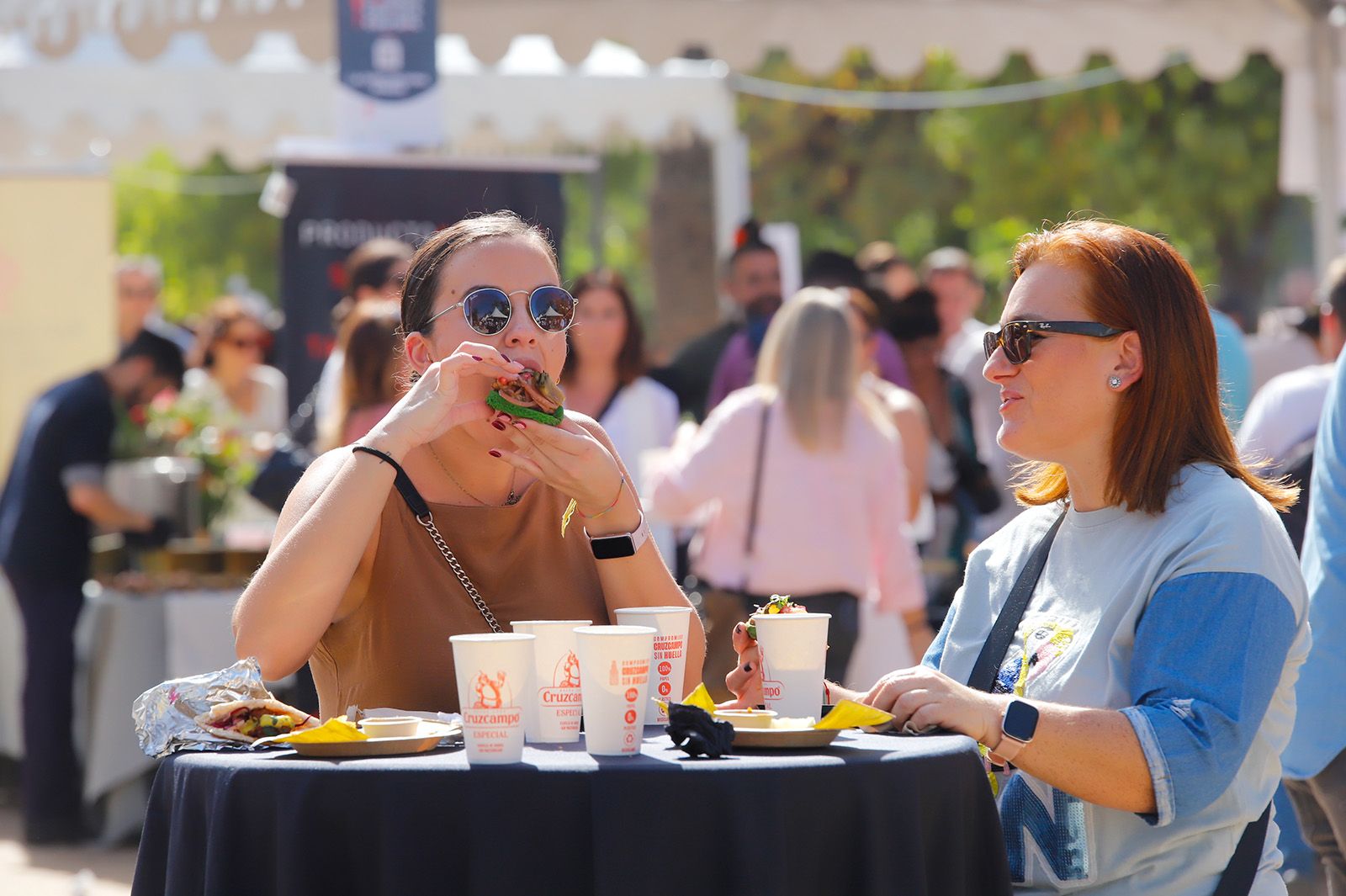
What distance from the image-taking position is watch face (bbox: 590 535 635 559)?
283cm

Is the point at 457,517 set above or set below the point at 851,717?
above

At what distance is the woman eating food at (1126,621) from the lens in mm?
2336

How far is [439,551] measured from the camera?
9.29 feet

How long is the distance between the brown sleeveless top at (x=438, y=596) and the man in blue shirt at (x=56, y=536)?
437cm

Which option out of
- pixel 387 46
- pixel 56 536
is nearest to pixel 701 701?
pixel 387 46

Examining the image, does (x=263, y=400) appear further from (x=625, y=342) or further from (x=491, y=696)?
(x=491, y=696)

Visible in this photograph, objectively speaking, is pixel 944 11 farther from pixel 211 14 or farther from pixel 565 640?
pixel 565 640

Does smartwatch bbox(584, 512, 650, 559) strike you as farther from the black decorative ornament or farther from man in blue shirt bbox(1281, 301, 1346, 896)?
man in blue shirt bbox(1281, 301, 1346, 896)

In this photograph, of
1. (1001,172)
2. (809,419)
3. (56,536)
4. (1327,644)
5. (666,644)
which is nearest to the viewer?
(666,644)

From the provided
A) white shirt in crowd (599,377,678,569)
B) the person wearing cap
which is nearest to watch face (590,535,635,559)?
white shirt in crowd (599,377,678,569)

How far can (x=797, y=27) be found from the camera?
26.8 feet

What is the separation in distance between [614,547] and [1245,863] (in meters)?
1.14

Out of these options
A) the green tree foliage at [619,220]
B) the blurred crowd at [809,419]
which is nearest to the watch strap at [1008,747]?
the blurred crowd at [809,419]

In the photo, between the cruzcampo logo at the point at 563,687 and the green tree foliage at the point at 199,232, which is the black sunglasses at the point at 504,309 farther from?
the green tree foliage at the point at 199,232
